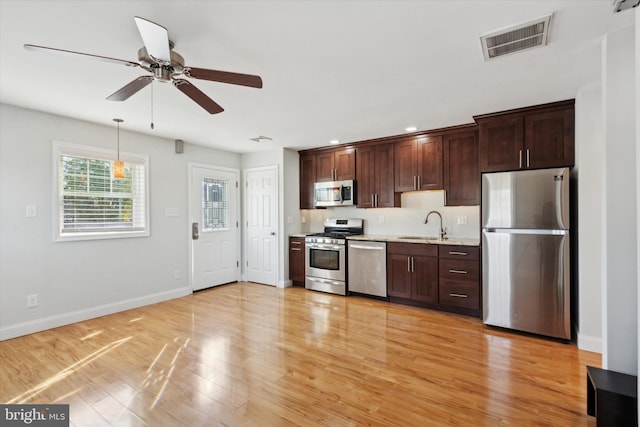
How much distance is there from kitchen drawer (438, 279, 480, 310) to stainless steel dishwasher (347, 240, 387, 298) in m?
0.82

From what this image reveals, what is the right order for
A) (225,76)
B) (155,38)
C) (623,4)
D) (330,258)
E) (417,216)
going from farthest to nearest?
(330,258) < (417,216) < (225,76) < (155,38) < (623,4)

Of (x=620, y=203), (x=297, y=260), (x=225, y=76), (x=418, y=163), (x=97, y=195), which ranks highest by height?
(x=225, y=76)

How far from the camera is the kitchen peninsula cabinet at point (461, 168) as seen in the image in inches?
158

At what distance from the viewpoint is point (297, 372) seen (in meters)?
2.50

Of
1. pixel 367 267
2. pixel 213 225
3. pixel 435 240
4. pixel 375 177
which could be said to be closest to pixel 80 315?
pixel 213 225

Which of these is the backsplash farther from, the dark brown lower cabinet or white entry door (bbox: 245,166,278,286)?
white entry door (bbox: 245,166,278,286)

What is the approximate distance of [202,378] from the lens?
7.91 feet

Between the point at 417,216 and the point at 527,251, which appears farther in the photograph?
the point at 417,216

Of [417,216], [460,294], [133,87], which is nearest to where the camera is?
[133,87]

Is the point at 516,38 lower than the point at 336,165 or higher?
higher

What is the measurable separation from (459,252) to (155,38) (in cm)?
370

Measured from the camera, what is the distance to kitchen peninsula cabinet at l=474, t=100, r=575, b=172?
→ 10.4 ft

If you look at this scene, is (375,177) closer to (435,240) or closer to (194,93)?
(435,240)

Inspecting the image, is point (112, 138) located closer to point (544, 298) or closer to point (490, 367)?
point (490, 367)
